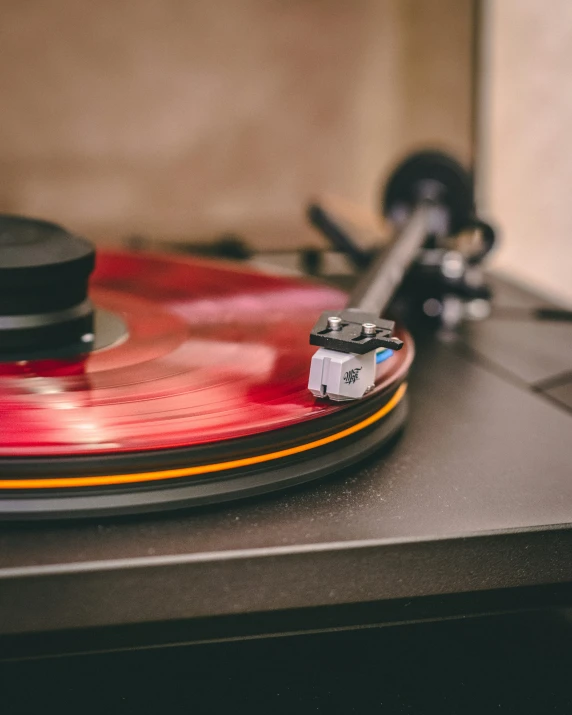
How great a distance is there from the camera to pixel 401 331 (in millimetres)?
626

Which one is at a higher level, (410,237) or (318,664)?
(410,237)

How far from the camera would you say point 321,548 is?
15.1 inches

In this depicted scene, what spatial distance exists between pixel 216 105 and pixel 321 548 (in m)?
1.01

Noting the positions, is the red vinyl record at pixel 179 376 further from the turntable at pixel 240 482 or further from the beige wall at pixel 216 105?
the beige wall at pixel 216 105

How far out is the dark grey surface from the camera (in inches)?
14.2

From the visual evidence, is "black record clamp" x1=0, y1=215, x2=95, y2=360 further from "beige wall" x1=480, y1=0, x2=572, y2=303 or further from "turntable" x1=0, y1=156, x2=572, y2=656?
"beige wall" x1=480, y1=0, x2=572, y2=303

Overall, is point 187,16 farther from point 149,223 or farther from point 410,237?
point 410,237

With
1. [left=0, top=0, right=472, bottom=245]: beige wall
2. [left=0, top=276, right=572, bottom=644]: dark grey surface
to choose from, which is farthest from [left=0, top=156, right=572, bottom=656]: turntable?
[left=0, top=0, right=472, bottom=245]: beige wall

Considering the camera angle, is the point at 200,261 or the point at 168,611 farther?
the point at 200,261

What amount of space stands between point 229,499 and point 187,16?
1007 millimetres

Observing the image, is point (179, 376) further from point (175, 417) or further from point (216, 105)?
point (216, 105)

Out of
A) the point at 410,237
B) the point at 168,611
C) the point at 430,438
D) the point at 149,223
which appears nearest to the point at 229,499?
the point at 168,611

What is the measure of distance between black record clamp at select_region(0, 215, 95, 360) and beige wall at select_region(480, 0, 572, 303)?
815 millimetres

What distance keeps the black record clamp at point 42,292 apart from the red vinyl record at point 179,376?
2cm
